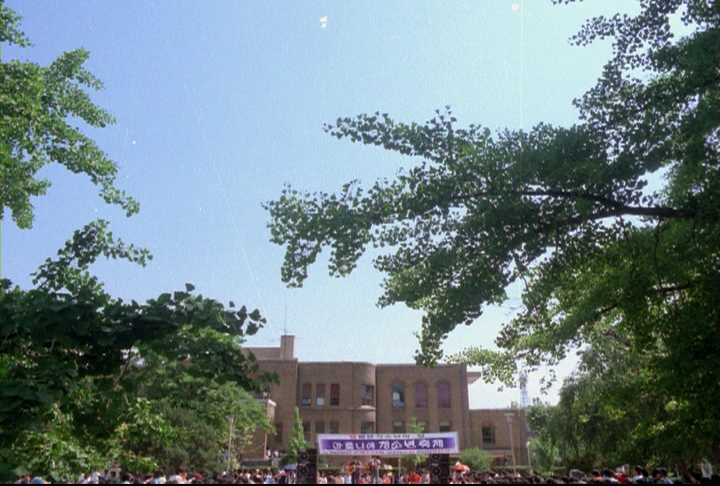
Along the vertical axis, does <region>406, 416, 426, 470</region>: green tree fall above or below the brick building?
below

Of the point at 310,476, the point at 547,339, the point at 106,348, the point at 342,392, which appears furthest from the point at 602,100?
the point at 342,392

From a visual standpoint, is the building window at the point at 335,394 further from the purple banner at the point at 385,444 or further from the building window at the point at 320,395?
the purple banner at the point at 385,444

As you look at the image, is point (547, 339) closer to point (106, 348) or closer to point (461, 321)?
point (461, 321)

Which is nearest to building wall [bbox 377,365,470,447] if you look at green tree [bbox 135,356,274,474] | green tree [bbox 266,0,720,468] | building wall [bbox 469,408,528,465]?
building wall [bbox 469,408,528,465]

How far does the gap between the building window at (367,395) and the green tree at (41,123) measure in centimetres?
4701

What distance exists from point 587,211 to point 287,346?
5632 centimetres

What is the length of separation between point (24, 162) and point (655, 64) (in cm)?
1445

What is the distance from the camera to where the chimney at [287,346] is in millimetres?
65562

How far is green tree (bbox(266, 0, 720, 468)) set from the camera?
38.8 feet

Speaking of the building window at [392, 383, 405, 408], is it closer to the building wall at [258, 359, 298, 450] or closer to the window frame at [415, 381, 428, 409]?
the window frame at [415, 381, 428, 409]

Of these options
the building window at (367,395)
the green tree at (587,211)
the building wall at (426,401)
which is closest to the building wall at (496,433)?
the building wall at (426,401)

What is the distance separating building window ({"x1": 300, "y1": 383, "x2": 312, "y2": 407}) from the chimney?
17.0 feet

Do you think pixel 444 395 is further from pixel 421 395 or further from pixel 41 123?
pixel 41 123

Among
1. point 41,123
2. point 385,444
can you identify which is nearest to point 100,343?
point 41,123
